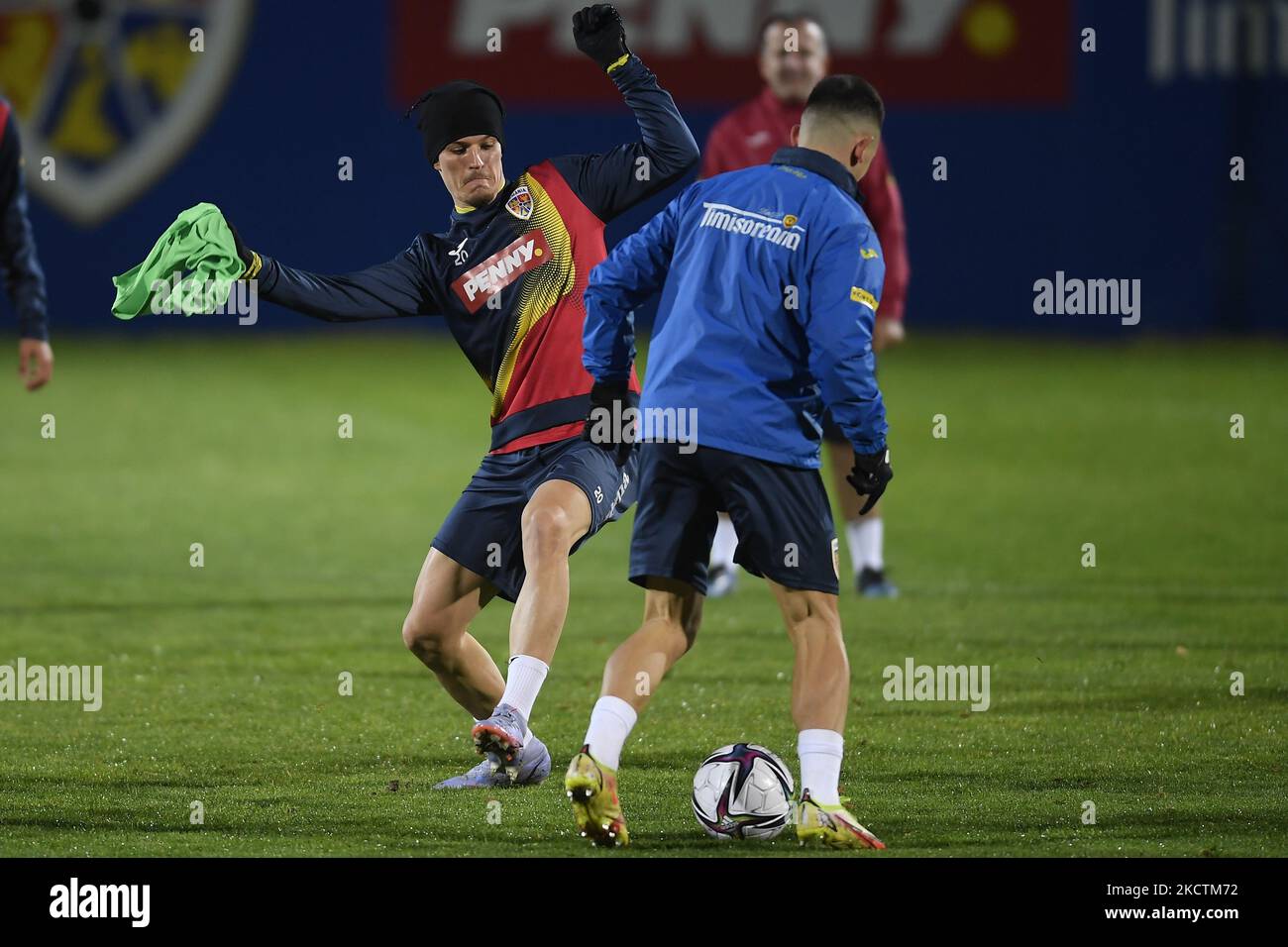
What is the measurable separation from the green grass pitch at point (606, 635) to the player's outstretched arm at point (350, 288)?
58.6 inches

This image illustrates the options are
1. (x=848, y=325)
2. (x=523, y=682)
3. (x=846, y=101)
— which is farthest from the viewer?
(x=523, y=682)

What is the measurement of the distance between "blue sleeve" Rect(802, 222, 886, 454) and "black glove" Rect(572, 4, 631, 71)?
1075mm

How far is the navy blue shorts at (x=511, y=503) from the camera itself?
642 centimetres

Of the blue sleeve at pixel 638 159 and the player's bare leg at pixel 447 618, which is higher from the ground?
the blue sleeve at pixel 638 159

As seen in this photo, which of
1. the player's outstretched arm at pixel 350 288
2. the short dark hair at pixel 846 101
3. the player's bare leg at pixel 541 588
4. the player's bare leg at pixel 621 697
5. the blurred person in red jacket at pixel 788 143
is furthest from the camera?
the blurred person in red jacket at pixel 788 143

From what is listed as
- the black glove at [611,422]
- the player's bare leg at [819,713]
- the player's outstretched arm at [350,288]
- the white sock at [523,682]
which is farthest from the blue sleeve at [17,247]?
the player's bare leg at [819,713]

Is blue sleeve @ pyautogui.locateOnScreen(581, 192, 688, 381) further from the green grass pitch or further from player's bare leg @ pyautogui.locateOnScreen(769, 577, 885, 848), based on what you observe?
the green grass pitch

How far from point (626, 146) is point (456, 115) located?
1.98ft

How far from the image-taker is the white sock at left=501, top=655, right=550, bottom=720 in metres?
6.09

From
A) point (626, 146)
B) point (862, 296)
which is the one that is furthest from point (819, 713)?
point (626, 146)

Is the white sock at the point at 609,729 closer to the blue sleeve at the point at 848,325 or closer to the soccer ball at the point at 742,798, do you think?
the soccer ball at the point at 742,798

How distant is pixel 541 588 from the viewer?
20.4 feet

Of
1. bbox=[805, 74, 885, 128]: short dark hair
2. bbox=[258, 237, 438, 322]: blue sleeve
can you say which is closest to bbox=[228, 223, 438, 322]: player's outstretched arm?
bbox=[258, 237, 438, 322]: blue sleeve

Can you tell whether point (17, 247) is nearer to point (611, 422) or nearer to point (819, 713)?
point (611, 422)
